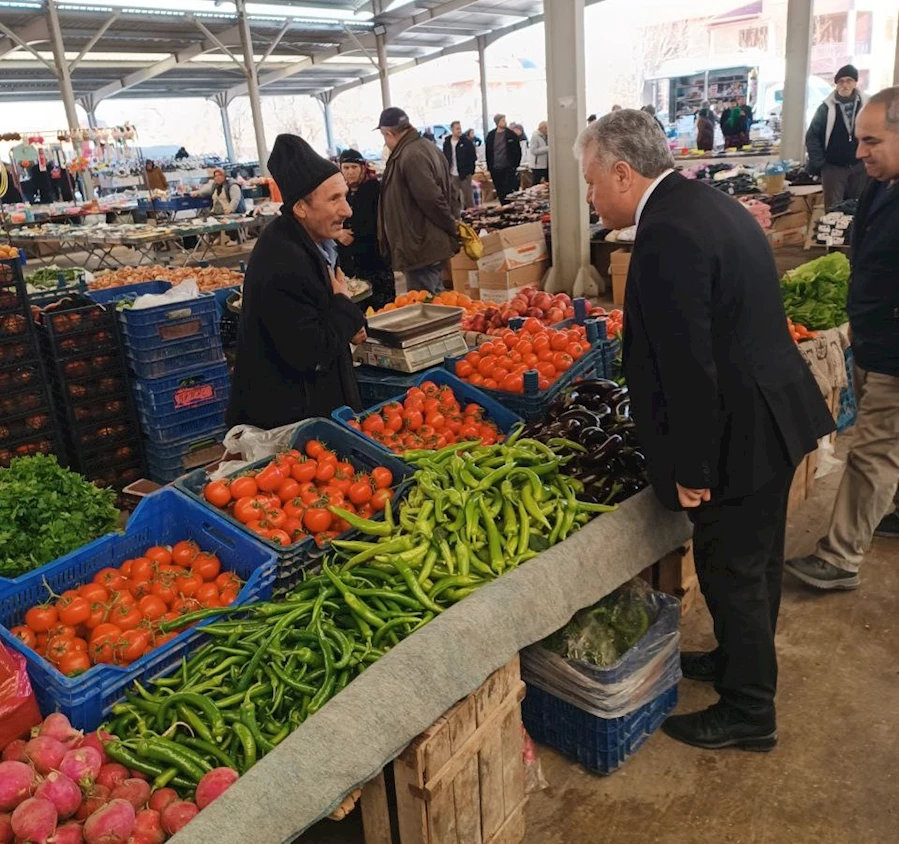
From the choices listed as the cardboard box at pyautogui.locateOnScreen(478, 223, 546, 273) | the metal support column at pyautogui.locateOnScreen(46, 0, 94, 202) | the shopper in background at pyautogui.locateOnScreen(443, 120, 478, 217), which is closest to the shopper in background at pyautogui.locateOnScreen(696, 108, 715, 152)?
the shopper in background at pyautogui.locateOnScreen(443, 120, 478, 217)

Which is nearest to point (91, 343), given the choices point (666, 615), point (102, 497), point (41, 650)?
point (102, 497)

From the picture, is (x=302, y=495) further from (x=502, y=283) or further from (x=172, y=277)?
(x=502, y=283)

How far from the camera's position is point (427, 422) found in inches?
146

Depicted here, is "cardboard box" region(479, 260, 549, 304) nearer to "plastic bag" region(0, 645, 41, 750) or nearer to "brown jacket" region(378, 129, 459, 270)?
"brown jacket" region(378, 129, 459, 270)

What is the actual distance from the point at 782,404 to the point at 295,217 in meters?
1.95

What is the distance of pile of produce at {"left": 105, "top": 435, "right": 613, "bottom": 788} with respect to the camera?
2119 millimetres

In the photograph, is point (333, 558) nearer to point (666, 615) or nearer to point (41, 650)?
point (41, 650)

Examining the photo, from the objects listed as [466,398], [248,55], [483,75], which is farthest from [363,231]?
[483,75]

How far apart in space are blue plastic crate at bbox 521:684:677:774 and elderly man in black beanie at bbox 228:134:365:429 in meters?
1.55

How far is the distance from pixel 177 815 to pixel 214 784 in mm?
100

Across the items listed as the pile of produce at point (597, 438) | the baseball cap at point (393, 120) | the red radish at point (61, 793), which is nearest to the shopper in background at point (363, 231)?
the baseball cap at point (393, 120)

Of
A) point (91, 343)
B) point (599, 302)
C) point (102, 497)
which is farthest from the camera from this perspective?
point (599, 302)

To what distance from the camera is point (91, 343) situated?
5215 millimetres

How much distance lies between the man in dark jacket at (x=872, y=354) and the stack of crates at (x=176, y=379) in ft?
12.2
